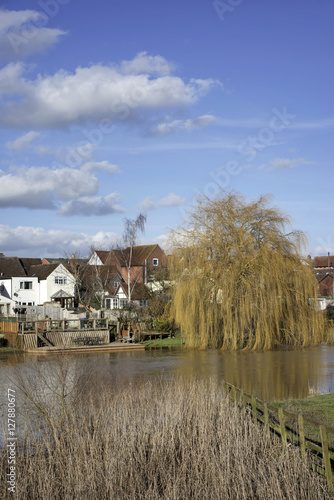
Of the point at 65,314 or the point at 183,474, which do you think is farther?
the point at 65,314

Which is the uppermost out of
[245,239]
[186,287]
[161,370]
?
[245,239]

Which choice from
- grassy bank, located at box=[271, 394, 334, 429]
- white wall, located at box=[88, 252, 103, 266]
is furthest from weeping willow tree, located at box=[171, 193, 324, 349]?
white wall, located at box=[88, 252, 103, 266]

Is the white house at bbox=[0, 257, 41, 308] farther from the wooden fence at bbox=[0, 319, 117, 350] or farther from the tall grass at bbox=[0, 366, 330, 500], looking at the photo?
the tall grass at bbox=[0, 366, 330, 500]

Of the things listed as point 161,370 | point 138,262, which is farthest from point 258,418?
point 138,262

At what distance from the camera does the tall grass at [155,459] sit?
29.9 feet

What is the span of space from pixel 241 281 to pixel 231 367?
9350 mm

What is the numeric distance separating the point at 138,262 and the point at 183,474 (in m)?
66.1

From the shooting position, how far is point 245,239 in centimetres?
3653

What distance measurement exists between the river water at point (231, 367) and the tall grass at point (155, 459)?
4.65 metres

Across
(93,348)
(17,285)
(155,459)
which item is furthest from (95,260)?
(155,459)

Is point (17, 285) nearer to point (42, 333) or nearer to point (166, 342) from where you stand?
point (42, 333)

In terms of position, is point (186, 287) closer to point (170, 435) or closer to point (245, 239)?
point (245, 239)

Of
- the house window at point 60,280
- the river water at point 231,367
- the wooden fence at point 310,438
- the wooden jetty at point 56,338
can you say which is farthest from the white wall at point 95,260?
the wooden fence at point 310,438

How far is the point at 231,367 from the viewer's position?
1077 inches
